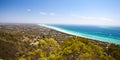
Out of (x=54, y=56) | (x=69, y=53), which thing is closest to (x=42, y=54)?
(x=54, y=56)

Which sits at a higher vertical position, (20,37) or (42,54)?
(42,54)

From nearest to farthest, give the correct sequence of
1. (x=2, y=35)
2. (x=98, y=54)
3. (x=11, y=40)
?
(x=98, y=54)
(x=11, y=40)
(x=2, y=35)

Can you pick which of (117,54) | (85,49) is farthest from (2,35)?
(85,49)

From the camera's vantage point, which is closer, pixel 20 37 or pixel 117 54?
pixel 117 54

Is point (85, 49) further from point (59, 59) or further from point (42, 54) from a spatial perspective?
point (42, 54)

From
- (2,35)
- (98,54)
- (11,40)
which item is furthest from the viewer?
(2,35)

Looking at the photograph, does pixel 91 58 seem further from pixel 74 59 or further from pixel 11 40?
pixel 11 40

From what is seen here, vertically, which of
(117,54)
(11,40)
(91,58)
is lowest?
(11,40)

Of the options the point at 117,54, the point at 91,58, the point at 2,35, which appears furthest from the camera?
the point at 2,35

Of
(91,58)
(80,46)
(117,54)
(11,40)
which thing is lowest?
(11,40)
